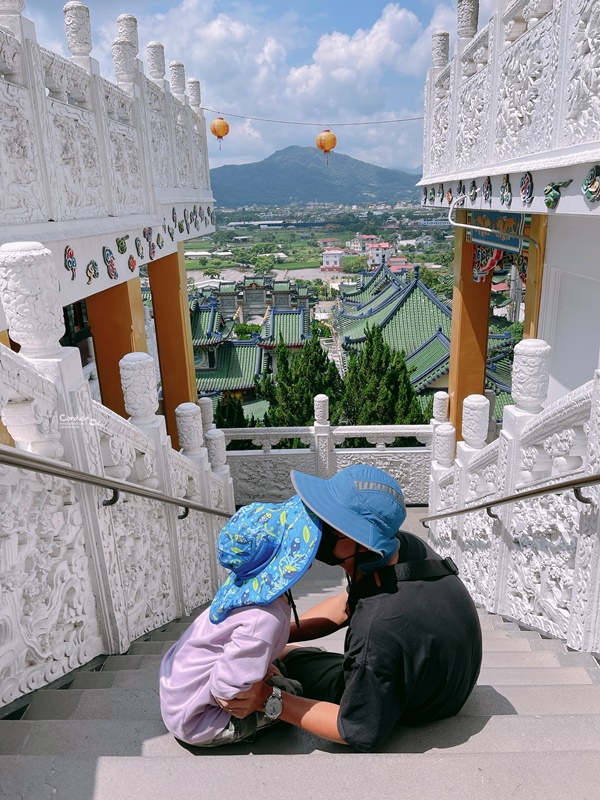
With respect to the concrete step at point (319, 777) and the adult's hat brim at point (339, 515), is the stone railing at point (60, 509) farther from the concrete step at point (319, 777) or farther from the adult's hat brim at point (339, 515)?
the adult's hat brim at point (339, 515)

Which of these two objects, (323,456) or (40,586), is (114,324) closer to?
Answer: (40,586)

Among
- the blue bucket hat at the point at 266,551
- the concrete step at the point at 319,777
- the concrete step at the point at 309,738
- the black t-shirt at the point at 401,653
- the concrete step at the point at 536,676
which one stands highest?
the blue bucket hat at the point at 266,551

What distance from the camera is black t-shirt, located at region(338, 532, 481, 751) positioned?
5.22 feet

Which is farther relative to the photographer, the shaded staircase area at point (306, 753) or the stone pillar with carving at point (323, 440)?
the stone pillar with carving at point (323, 440)

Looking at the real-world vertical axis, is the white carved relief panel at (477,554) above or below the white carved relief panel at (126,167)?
below

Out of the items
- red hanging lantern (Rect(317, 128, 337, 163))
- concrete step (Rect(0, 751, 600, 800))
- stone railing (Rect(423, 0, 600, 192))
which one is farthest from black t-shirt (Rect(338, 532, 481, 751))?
red hanging lantern (Rect(317, 128, 337, 163))

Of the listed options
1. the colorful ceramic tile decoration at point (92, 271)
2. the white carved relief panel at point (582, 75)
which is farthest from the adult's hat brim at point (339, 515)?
the colorful ceramic tile decoration at point (92, 271)

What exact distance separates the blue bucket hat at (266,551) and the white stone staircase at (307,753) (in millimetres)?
455

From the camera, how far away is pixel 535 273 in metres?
5.36

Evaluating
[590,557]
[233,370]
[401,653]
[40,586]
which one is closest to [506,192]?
[590,557]

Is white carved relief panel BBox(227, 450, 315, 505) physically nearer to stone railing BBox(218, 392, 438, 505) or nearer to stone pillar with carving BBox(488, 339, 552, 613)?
stone railing BBox(218, 392, 438, 505)

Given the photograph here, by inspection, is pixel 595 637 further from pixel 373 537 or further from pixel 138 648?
pixel 138 648

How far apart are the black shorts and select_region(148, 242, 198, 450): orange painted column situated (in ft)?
18.0

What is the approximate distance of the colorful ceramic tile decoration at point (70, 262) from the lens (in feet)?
11.3
